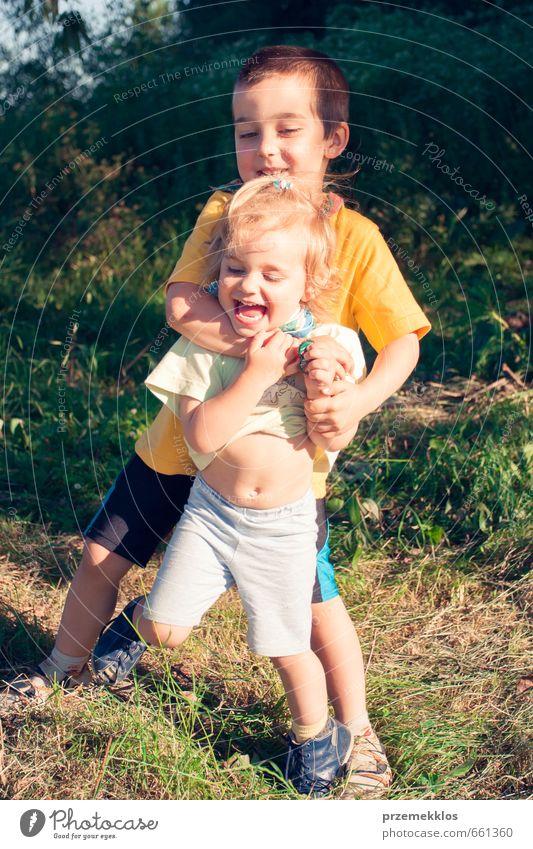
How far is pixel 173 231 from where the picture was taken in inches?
209

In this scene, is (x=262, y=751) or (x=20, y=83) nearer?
(x=262, y=751)

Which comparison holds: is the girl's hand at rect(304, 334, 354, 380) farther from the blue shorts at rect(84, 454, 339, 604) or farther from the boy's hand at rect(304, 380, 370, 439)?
the blue shorts at rect(84, 454, 339, 604)

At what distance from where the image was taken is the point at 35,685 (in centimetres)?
250

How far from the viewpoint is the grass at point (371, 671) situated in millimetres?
2197

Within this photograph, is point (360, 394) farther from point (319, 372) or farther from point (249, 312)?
point (249, 312)

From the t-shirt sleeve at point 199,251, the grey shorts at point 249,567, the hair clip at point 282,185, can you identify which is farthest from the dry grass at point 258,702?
the hair clip at point 282,185

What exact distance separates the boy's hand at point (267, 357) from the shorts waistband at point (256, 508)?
281 mm

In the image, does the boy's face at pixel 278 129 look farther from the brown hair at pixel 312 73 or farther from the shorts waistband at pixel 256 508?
the shorts waistband at pixel 256 508

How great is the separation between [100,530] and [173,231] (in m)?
3.10

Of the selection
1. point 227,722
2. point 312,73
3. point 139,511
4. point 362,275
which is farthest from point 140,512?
point 312,73

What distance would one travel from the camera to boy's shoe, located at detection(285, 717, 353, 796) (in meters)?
2.25
